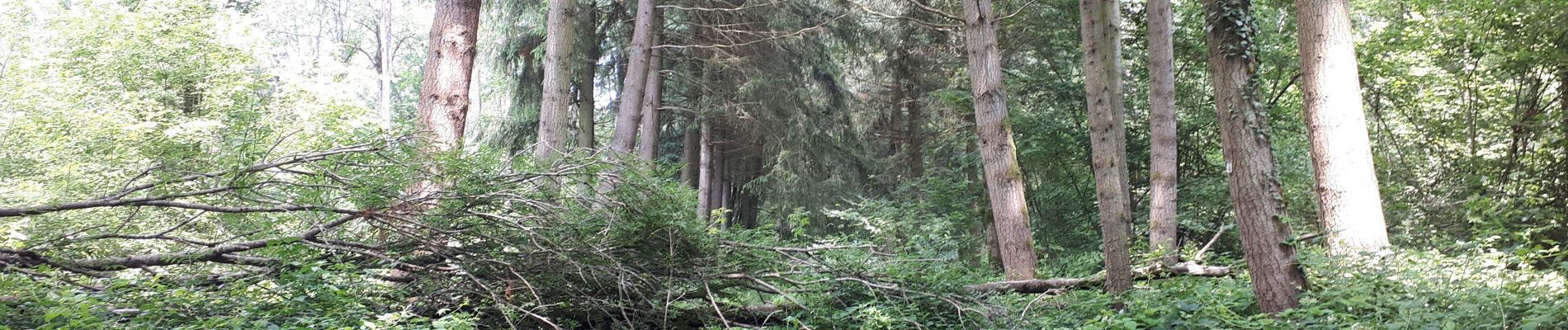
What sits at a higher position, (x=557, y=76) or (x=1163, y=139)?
(x=557, y=76)

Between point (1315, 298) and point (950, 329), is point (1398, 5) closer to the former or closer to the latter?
point (1315, 298)

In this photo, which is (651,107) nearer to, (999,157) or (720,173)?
(720,173)

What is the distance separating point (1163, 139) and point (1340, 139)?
14.6 ft

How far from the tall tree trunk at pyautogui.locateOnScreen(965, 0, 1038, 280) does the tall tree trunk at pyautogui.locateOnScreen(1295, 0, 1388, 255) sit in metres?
2.81

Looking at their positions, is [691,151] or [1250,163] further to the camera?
[691,151]

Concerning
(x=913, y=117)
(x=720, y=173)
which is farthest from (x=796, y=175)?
(x=720, y=173)

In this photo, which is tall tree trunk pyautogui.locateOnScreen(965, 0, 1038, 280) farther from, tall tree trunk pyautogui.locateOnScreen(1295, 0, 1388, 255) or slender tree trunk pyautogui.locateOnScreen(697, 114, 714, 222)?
slender tree trunk pyautogui.locateOnScreen(697, 114, 714, 222)

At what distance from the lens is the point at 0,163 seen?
12.7 m

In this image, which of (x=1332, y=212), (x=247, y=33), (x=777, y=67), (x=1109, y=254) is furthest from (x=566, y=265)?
(x=247, y=33)

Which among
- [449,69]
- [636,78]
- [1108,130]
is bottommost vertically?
[1108,130]

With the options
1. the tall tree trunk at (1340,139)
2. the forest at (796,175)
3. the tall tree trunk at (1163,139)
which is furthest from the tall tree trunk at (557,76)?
the tall tree trunk at (1340,139)

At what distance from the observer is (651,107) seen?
15773 millimetres

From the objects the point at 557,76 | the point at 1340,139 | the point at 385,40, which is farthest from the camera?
the point at 385,40

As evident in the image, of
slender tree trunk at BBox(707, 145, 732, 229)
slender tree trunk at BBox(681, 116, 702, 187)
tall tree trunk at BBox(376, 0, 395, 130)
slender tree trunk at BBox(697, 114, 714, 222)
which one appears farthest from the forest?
tall tree trunk at BBox(376, 0, 395, 130)
